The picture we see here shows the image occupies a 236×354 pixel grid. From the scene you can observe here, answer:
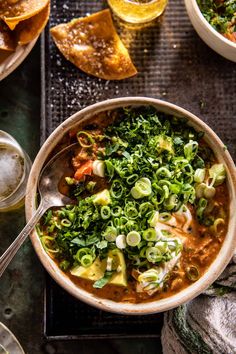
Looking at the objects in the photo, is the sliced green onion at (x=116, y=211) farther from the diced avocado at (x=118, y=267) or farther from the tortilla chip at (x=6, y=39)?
the tortilla chip at (x=6, y=39)

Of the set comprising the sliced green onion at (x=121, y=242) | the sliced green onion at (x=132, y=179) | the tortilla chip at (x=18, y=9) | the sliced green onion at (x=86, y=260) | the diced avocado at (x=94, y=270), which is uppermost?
the tortilla chip at (x=18, y=9)

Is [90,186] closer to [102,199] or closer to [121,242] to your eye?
[102,199]

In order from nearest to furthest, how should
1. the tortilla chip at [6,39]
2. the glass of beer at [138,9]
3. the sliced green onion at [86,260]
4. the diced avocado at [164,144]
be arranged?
the sliced green onion at [86,260] < the diced avocado at [164,144] < the tortilla chip at [6,39] < the glass of beer at [138,9]

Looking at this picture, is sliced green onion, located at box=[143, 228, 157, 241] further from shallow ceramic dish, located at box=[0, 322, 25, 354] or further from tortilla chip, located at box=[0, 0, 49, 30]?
tortilla chip, located at box=[0, 0, 49, 30]

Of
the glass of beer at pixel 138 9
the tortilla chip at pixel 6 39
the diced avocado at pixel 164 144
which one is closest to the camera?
the diced avocado at pixel 164 144

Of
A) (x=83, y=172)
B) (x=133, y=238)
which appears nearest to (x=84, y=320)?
(x=133, y=238)

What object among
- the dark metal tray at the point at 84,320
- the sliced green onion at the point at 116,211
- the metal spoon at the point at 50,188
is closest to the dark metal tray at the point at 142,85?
the dark metal tray at the point at 84,320
